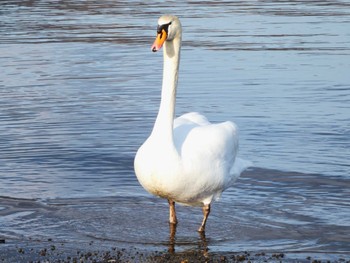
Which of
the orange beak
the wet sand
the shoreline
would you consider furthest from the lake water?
the orange beak

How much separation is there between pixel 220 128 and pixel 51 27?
1998cm

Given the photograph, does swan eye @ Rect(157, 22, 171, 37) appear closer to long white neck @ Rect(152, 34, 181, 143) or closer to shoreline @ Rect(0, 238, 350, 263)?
long white neck @ Rect(152, 34, 181, 143)

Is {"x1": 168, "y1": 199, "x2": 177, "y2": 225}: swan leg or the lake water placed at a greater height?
{"x1": 168, "y1": 199, "x2": 177, "y2": 225}: swan leg

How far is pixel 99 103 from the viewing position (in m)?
16.2

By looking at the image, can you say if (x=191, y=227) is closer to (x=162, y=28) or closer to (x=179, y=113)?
(x=162, y=28)

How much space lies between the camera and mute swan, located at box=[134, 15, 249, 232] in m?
8.40

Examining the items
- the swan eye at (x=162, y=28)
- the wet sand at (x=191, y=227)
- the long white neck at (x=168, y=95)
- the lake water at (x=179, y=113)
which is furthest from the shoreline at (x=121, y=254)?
the swan eye at (x=162, y=28)

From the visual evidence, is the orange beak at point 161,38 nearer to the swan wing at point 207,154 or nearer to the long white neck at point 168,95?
the long white neck at point 168,95

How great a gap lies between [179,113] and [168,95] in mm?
6220

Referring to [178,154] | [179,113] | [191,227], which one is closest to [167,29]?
[178,154]

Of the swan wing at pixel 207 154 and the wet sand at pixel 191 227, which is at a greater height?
the swan wing at pixel 207 154

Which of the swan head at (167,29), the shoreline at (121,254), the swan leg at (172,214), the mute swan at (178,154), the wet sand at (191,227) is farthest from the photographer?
the swan leg at (172,214)

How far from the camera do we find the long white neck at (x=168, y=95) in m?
8.54

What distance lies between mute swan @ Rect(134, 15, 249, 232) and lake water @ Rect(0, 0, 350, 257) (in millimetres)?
501
